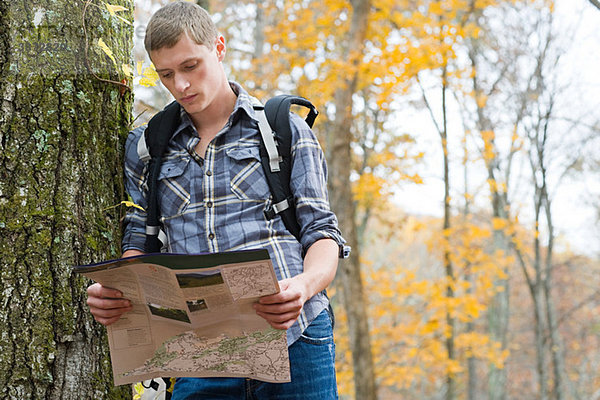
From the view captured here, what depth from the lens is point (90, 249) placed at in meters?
1.86

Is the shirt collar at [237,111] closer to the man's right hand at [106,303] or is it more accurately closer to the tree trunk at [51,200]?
the tree trunk at [51,200]

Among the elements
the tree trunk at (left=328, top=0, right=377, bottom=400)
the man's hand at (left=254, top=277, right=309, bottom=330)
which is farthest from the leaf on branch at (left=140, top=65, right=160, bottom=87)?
the tree trunk at (left=328, top=0, right=377, bottom=400)

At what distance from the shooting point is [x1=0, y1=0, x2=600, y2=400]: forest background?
178 centimetres

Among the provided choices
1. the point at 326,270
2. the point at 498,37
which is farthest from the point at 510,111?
the point at 326,270

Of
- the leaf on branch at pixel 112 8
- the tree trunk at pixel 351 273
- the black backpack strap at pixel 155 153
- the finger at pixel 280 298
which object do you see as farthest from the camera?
the tree trunk at pixel 351 273

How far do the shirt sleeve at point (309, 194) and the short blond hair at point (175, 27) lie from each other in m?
0.40

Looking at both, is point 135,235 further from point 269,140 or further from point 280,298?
point 280,298

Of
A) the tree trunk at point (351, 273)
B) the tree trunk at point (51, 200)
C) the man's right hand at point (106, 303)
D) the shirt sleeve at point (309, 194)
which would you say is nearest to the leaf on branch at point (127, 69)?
the tree trunk at point (51, 200)

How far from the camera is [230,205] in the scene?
1750mm

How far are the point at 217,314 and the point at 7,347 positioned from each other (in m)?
0.67

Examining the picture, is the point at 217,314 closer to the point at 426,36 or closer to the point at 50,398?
the point at 50,398

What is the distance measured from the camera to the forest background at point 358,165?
1.78 meters

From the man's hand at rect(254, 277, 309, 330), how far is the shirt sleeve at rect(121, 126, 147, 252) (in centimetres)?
59

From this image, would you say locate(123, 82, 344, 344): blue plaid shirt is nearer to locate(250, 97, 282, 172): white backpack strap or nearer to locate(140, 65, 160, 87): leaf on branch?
locate(250, 97, 282, 172): white backpack strap
